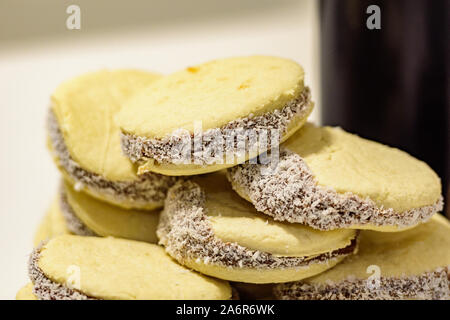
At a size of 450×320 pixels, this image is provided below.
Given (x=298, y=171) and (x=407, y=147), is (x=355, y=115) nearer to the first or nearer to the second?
(x=407, y=147)

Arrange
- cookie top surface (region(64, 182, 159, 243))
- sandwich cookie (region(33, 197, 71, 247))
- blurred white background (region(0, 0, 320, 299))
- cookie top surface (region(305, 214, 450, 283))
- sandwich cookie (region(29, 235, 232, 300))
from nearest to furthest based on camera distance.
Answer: sandwich cookie (region(29, 235, 232, 300)) < cookie top surface (region(305, 214, 450, 283)) < cookie top surface (region(64, 182, 159, 243)) < sandwich cookie (region(33, 197, 71, 247)) < blurred white background (region(0, 0, 320, 299))

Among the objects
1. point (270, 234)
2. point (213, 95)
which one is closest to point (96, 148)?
point (213, 95)

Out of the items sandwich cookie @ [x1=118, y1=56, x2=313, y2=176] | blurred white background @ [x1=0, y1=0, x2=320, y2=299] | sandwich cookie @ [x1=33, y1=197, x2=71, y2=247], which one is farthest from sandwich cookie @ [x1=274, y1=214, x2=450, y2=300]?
blurred white background @ [x1=0, y1=0, x2=320, y2=299]

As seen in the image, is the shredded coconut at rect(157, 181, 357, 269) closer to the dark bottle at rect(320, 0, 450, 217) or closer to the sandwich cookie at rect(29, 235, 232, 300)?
the sandwich cookie at rect(29, 235, 232, 300)

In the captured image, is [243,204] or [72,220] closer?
[243,204]

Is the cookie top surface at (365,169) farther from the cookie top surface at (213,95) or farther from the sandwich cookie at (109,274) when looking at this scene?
the sandwich cookie at (109,274)

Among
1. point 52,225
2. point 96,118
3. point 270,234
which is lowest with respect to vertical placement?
point 52,225

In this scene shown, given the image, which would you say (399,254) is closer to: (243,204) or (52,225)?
(243,204)

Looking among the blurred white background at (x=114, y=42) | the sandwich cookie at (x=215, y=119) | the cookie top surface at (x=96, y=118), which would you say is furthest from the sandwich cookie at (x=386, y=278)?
the blurred white background at (x=114, y=42)
